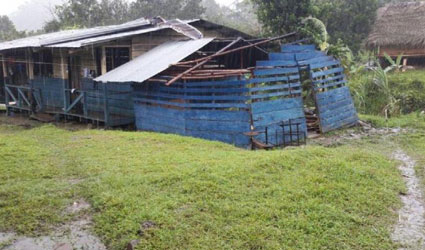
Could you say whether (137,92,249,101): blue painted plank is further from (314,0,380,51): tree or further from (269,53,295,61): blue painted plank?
(314,0,380,51): tree

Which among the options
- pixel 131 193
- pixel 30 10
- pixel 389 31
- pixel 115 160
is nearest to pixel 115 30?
pixel 115 160

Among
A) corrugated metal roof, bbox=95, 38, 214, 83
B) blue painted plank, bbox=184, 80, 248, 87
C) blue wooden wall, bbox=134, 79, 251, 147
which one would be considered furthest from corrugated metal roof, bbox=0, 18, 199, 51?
blue painted plank, bbox=184, 80, 248, 87

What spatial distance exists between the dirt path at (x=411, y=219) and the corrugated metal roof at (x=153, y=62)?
6.02 meters

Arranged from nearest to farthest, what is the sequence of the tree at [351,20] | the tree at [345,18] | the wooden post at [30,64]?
the wooden post at [30,64] < the tree at [345,18] < the tree at [351,20]

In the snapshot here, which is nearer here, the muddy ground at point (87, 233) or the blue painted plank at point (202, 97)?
the muddy ground at point (87, 233)

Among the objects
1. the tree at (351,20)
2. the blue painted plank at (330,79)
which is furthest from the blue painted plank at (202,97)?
the tree at (351,20)

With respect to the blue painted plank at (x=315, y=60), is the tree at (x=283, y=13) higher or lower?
higher

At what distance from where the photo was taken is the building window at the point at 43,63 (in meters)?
14.9

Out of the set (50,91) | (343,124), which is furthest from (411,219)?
(50,91)

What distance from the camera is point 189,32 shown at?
14078 mm

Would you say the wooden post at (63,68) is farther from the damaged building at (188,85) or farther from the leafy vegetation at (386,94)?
the leafy vegetation at (386,94)

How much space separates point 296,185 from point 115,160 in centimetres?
344

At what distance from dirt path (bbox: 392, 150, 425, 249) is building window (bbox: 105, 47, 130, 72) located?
9.06 metres

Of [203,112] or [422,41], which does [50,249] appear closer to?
[203,112]
